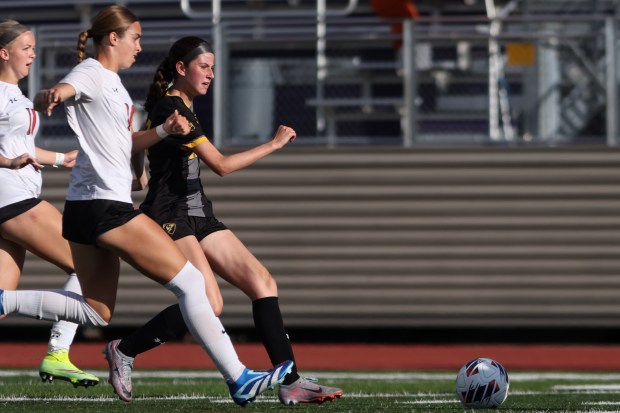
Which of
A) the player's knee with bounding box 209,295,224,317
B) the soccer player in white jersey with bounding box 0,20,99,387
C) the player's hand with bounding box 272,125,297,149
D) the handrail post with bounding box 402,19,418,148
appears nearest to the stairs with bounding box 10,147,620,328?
the handrail post with bounding box 402,19,418,148

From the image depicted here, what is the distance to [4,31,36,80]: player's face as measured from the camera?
6.83 meters

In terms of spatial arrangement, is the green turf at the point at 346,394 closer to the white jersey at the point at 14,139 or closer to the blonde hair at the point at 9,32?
the white jersey at the point at 14,139

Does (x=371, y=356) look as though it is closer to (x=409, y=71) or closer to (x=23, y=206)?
(x=409, y=71)

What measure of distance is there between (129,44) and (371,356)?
20.6ft

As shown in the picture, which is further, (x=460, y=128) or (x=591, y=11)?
(x=591, y=11)

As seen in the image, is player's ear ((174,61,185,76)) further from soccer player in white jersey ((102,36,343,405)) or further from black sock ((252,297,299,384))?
black sock ((252,297,299,384))

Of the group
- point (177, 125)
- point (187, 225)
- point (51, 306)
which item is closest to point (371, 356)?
point (187, 225)

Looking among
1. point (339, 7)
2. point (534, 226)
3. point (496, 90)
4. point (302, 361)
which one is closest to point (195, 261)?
point (302, 361)

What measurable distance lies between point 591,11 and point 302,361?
4.93 meters

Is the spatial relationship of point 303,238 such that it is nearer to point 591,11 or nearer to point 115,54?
point 591,11

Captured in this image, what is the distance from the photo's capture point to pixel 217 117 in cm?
1208

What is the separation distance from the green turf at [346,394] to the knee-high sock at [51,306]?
43 centimetres

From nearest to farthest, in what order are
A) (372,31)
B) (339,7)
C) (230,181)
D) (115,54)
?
(115,54) → (372,31) → (230,181) → (339,7)

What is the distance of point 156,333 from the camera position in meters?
6.27
